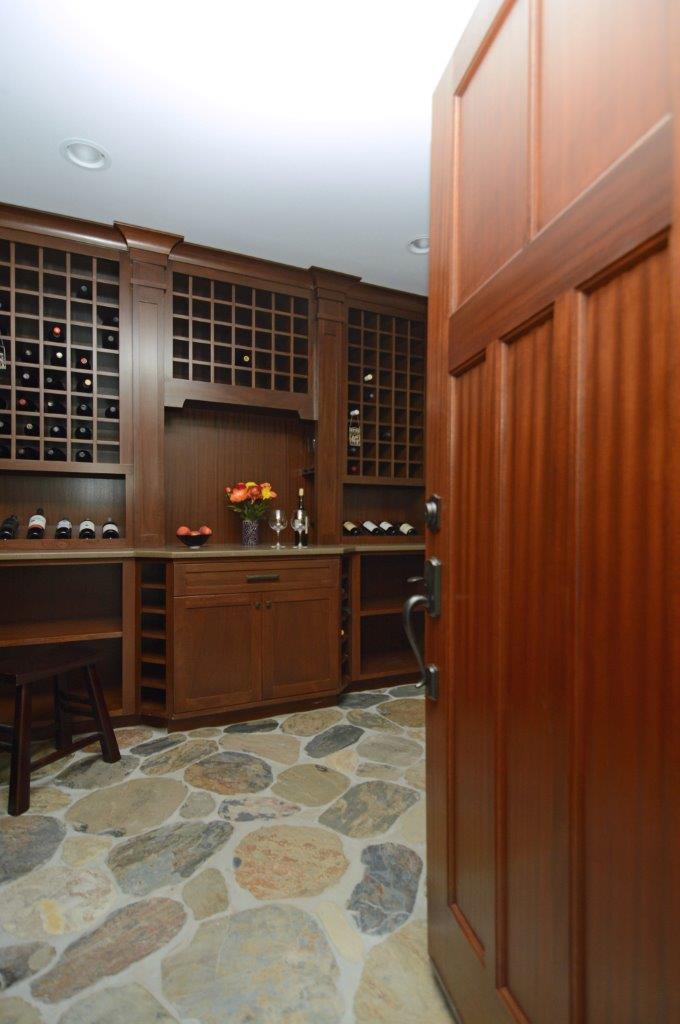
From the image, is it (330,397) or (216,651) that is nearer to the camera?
(216,651)

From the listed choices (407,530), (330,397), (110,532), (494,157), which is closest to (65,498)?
(110,532)

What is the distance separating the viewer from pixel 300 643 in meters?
3.05

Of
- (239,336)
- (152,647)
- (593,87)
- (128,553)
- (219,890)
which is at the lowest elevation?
(219,890)

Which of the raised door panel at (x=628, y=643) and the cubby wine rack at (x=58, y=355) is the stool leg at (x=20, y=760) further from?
the raised door panel at (x=628, y=643)

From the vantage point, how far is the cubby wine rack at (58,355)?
2914 millimetres

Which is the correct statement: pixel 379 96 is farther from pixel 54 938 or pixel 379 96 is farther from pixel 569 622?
pixel 54 938

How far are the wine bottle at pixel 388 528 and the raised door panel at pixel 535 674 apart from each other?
9.70ft

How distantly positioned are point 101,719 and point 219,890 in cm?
112

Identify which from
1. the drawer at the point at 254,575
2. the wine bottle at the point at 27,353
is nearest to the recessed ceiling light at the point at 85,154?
the wine bottle at the point at 27,353

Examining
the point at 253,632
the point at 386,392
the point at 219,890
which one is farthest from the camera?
the point at 386,392

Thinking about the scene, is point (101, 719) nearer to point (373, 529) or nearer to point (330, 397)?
point (373, 529)

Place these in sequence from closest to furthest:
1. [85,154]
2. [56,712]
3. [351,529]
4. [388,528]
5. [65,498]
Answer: [85,154], [56,712], [65,498], [351,529], [388,528]

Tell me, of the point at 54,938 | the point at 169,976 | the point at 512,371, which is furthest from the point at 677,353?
the point at 54,938

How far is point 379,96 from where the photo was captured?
79.9 inches
